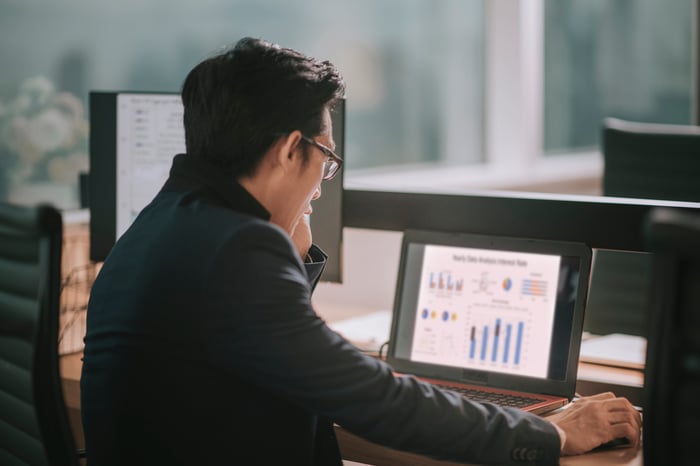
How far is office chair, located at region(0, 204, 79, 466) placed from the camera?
1.23 m

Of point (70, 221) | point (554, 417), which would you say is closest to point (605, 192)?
point (554, 417)

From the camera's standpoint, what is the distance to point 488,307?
173 centimetres

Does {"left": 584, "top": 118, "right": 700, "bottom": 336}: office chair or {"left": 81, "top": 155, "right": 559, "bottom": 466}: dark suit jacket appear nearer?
{"left": 81, "top": 155, "right": 559, "bottom": 466}: dark suit jacket

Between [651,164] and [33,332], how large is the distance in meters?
1.85

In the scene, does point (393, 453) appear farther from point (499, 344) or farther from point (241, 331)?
point (241, 331)

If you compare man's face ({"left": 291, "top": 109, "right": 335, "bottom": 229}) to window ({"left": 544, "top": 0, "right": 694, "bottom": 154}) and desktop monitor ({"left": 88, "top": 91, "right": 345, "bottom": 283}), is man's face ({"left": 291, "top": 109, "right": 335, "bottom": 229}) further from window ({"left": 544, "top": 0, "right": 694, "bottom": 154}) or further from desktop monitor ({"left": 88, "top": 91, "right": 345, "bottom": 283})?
window ({"left": 544, "top": 0, "right": 694, "bottom": 154})

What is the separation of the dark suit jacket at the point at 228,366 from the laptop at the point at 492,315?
411 millimetres

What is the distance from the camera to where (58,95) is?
2697 millimetres

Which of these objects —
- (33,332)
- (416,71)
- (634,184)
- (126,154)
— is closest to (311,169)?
(33,332)

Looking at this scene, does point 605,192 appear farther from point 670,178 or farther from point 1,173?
point 1,173

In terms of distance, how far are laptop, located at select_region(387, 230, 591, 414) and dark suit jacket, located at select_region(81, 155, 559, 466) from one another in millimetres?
411

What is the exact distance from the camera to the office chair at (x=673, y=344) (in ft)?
2.89

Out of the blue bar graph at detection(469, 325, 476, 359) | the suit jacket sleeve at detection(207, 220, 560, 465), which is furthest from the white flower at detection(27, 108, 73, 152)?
the suit jacket sleeve at detection(207, 220, 560, 465)

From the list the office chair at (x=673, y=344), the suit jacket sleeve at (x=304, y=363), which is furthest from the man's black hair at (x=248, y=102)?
the office chair at (x=673, y=344)
